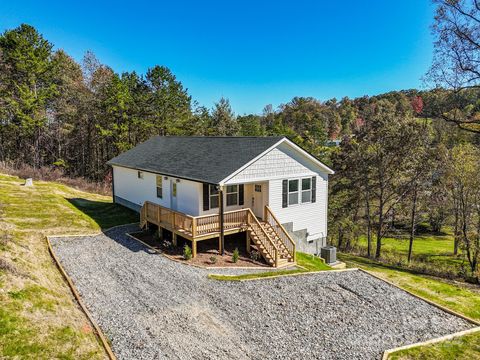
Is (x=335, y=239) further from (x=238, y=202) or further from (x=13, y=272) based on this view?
(x=13, y=272)

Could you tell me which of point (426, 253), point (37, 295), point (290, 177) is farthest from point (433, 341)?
point (426, 253)

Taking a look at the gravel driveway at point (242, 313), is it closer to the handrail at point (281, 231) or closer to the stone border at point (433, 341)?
the stone border at point (433, 341)

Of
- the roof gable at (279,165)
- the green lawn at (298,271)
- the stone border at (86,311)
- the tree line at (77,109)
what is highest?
the tree line at (77,109)

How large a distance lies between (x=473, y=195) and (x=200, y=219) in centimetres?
2131

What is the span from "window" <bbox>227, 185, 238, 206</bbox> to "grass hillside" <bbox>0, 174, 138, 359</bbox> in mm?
6809

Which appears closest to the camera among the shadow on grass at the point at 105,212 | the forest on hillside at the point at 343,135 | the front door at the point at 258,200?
the front door at the point at 258,200

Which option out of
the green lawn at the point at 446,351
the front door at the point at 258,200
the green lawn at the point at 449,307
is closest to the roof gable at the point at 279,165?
the front door at the point at 258,200

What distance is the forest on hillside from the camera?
2249cm

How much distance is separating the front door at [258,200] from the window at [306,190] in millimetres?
2417

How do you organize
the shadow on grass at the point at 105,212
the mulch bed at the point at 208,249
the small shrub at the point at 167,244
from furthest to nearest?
1. the shadow on grass at the point at 105,212
2. the small shrub at the point at 167,244
3. the mulch bed at the point at 208,249

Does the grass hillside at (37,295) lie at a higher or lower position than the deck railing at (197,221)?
lower

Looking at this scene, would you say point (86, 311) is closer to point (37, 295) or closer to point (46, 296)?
point (46, 296)

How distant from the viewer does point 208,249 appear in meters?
15.3

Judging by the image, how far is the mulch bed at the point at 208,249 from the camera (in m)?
13.8
